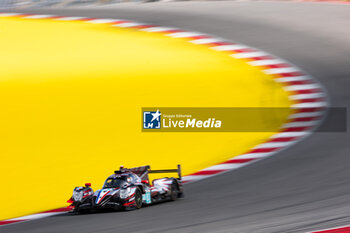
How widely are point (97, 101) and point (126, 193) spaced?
4451 mm

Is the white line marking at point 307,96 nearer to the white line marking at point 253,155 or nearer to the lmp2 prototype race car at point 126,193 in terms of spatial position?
the white line marking at point 253,155

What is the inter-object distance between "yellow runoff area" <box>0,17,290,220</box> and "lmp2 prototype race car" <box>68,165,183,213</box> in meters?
1.09

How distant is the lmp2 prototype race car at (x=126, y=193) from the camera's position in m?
8.09

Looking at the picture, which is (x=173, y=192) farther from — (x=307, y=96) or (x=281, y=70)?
(x=281, y=70)

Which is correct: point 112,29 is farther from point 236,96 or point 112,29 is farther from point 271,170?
point 271,170

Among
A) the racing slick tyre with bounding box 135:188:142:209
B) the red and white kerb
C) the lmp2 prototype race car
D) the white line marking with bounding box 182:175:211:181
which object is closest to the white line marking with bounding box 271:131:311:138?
the red and white kerb

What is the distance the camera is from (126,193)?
26.5 ft

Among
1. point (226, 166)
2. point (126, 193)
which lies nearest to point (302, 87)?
point (226, 166)

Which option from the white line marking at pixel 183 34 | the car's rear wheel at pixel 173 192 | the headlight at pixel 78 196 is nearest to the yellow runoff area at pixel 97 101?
the white line marking at pixel 183 34

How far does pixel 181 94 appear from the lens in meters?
12.6

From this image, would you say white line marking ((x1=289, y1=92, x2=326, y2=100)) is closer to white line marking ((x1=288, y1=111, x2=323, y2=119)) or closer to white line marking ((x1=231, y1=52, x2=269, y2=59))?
white line marking ((x1=288, y1=111, x2=323, y2=119))

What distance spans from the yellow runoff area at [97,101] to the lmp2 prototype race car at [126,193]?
1.09m

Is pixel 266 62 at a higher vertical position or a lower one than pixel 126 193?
higher

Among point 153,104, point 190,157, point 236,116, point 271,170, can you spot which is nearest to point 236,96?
point 236,116
